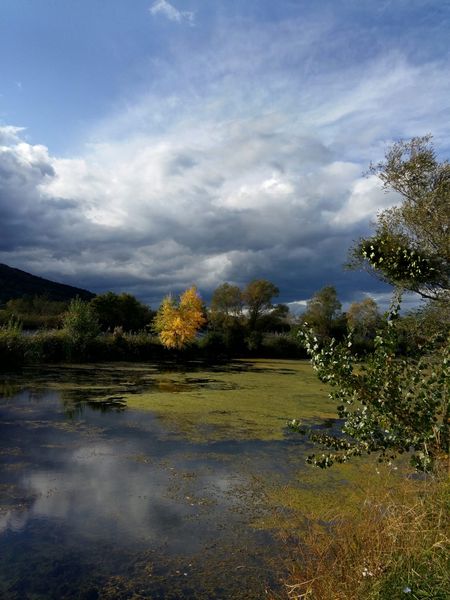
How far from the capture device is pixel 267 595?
13.0 feet

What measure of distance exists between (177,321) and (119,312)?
42.6 feet

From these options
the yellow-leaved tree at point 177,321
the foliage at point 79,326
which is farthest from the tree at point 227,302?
the foliage at point 79,326

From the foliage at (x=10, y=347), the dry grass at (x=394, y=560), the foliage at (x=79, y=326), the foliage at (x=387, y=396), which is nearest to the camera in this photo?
the dry grass at (x=394, y=560)

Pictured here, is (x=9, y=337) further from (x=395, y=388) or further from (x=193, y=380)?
(x=395, y=388)

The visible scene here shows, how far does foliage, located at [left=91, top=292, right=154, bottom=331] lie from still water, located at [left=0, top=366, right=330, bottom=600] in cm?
2990

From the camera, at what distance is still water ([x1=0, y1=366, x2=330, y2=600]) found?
4.18 meters

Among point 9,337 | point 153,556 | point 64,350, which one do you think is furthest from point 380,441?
point 64,350

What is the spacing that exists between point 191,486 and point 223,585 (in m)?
2.57

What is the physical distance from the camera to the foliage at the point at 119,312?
40.3m

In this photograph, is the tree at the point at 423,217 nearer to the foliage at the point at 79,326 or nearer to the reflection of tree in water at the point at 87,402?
the reflection of tree in water at the point at 87,402

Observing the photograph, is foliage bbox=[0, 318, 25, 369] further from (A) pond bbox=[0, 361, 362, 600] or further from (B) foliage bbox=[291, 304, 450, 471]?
(B) foliage bbox=[291, 304, 450, 471]

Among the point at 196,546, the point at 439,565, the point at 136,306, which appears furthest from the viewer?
the point at 136,306

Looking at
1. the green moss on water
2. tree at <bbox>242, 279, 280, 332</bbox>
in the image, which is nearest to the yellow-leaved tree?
the green moss on water

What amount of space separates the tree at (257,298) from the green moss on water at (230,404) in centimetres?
2464
